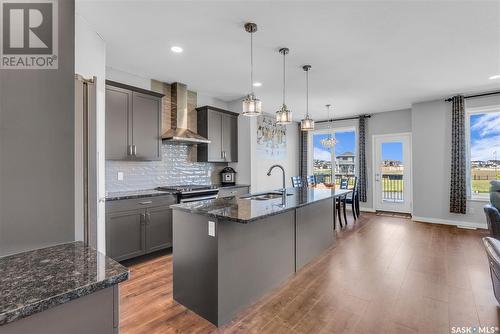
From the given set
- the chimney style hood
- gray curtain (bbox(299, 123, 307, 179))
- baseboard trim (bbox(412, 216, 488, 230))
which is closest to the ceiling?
the chimney style hood

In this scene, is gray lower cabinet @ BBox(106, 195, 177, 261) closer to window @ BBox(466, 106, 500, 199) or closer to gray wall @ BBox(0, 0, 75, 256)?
gray wall @ BBox(0, 0, 75, 256)

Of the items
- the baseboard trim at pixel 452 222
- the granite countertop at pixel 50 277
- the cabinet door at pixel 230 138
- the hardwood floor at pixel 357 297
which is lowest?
the hardwood floor at pixel 357 297

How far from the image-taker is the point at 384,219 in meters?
5.99

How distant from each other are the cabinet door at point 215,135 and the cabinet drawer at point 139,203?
1.41 metres

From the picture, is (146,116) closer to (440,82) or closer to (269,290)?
(269,290)

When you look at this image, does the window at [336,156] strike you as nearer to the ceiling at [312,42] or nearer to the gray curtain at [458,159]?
the gray curtain at [458,159]

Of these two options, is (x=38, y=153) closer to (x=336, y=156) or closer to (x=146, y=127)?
(x=146, y=127)

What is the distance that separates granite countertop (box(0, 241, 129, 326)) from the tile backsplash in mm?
2924

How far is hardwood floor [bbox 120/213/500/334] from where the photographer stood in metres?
2.04

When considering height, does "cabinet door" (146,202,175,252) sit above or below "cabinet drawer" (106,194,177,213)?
below

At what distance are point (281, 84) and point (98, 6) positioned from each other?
9.78ft

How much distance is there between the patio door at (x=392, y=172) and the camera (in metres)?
6.60

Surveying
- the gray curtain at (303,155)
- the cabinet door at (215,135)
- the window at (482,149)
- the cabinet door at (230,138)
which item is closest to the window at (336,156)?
the gray curtain at (303,155)

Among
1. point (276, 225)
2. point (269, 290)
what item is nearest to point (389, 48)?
point (276, 225)
